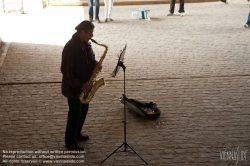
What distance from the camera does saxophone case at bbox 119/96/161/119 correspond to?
22.7 feet

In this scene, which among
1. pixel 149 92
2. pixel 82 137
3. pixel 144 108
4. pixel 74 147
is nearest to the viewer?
pixel 74 147

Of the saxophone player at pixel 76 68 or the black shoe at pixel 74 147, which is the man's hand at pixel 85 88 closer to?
the saxophone player at pixel 76 68

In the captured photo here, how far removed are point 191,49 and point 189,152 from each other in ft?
18.4

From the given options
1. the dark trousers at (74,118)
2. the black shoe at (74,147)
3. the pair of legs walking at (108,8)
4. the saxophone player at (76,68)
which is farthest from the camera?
the pair of legs walking at (108,8)

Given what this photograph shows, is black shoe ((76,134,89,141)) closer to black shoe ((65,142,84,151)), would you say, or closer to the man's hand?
black shoe ((65,142,84,151))

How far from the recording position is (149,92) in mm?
8141

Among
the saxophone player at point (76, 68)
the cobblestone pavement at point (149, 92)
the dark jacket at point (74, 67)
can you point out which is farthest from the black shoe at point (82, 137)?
the dark jacket at point (74, 67)

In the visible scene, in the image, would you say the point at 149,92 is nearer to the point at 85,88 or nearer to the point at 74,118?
the point at 74,118

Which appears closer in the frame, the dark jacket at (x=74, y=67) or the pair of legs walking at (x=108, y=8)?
the dark jacket at (x=74, y=67)

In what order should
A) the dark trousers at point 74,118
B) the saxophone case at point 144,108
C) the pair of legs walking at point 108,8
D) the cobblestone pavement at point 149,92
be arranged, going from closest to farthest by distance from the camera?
the dark trousers at point 74,118, the cobblestone pavement at point 149,92, the saxophone case at point 144,108, the pair of legs walking at point 108,8

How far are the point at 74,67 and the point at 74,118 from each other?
0.81m

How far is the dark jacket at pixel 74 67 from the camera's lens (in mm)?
5363

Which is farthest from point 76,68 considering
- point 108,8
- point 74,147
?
point 108,8

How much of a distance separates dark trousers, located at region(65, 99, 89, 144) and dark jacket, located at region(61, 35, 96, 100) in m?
0.15
